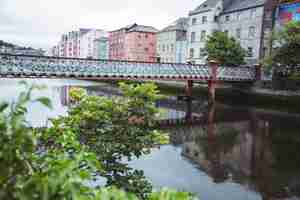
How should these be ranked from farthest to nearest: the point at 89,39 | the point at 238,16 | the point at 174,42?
1. the point at 89,39
2. the point at 174,42
3. the point at 238,16

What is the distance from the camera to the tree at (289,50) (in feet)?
77.4

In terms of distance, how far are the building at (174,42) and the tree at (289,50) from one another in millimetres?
24454

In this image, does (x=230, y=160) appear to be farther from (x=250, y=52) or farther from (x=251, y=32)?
(x=251, y=32)

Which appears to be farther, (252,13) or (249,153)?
(252,13)

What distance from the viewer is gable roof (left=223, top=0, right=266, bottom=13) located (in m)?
34.9

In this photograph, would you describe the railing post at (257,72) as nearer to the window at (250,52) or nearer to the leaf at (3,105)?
the window at (250,52)

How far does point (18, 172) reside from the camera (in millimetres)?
1601

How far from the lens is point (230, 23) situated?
3919 centimetres

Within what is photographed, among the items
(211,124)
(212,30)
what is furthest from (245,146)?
(212,30)

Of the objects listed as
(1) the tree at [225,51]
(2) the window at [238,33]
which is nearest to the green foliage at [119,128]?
(1) the tree at [225,51]

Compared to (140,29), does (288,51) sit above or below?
below

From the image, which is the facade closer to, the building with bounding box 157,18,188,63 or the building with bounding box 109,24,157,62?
the building with bounding box 157,18,188,63

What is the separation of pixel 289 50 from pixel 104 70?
53.4ft

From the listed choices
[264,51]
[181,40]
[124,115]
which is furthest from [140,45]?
[124,115]
